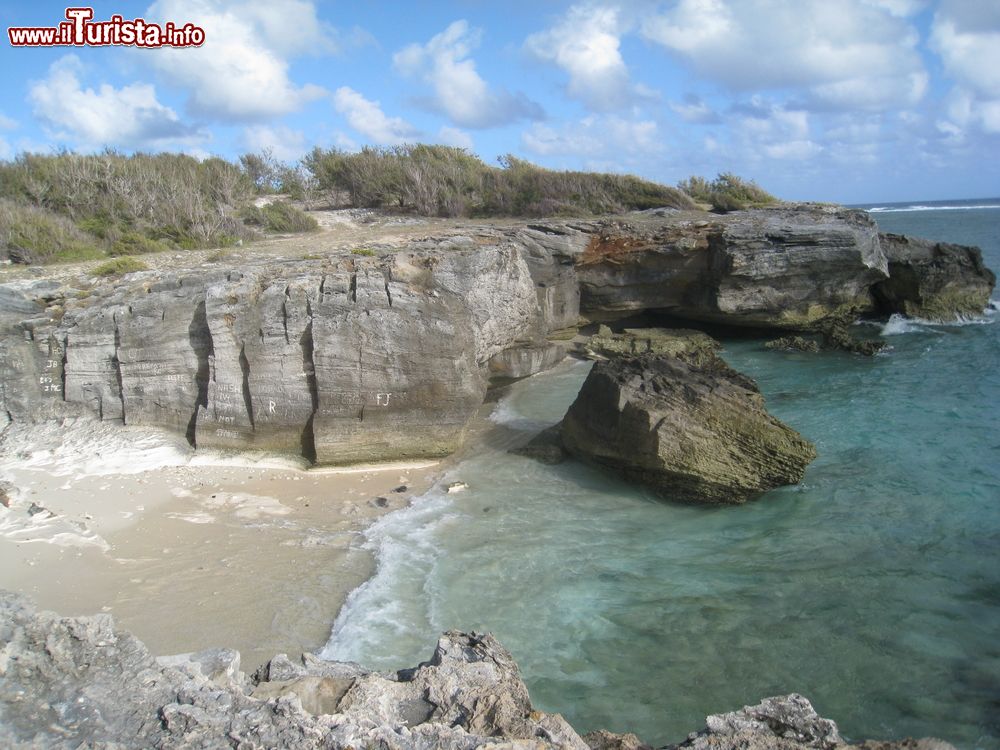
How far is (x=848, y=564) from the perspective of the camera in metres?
7.62

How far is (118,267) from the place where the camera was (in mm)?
12312

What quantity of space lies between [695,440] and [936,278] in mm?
15918

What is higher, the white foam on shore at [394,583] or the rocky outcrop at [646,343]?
the rocky outcrop at [646,343]

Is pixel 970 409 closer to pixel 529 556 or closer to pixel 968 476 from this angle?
pixel 968 476

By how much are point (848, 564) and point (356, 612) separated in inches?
213

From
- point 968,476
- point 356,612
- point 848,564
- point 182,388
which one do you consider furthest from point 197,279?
point 968,476

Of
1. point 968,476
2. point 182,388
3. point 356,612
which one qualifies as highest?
point 182,388

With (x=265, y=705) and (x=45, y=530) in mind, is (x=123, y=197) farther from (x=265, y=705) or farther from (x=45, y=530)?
(x=265, y=705)

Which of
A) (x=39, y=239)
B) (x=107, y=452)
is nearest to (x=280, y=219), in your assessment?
(x=39, y=239)

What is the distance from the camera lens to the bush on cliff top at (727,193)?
22266 mm

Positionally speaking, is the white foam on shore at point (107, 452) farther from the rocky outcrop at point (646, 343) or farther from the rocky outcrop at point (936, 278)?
the rocky outcrop at point (936, 278)

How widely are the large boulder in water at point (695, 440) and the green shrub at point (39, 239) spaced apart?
38.0 feet

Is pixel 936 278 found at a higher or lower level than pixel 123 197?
lower

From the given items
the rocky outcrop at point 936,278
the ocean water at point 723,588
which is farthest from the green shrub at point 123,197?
the rocky outcrop at point 936,278
